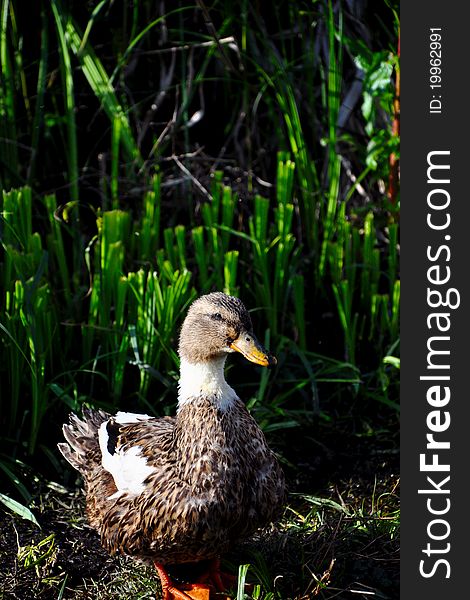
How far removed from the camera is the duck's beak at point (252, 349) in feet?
8.17

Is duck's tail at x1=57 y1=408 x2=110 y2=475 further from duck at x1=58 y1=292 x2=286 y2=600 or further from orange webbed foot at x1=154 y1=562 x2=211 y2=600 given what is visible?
orange webbed foot at x1=154 y1=562 x2=211 y2=600

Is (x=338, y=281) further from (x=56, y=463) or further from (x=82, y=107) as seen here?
(x=82, y=107)

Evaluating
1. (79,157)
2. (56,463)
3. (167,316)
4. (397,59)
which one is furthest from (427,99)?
(79,157)

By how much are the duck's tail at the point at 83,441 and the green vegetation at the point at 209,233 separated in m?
0.18

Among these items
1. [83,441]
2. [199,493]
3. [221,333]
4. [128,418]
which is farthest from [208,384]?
[83,441]

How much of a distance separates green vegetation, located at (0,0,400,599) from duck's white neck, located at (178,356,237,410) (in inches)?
20.6

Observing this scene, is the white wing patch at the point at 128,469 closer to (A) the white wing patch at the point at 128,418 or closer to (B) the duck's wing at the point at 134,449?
(B) the duck's wing at the point at 134,449

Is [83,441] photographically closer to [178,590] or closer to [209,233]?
[178,590]

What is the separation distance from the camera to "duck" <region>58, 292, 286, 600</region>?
8.11 ft

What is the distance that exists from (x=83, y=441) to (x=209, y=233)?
3.49 feet

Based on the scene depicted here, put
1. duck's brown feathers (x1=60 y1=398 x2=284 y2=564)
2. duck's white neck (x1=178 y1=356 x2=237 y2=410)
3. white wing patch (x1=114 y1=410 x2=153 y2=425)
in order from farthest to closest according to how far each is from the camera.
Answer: white wing patch (x1=114 y1=410 x2=153 y2=425) < duck's white neck (x1=178 y1=356 x2=237 y2=410) < duck's brown feathers (x1=60 y1=398 x2=284 y2=564)

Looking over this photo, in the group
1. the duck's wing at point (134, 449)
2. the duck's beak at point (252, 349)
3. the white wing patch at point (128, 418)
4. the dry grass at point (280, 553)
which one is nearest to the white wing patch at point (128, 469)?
the duck's wing at point (134, 449)

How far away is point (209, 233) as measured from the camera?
3652 mm

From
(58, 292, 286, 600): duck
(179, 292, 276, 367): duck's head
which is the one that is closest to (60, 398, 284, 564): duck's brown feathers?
(58, 292, 286, 600): duck
